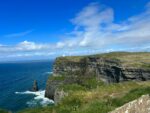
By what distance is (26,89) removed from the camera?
6245 inches

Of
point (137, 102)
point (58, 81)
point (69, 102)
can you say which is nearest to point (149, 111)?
point (137, 102)

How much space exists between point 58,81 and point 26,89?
33.1 metres

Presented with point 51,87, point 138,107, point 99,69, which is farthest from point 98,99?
point 51,87

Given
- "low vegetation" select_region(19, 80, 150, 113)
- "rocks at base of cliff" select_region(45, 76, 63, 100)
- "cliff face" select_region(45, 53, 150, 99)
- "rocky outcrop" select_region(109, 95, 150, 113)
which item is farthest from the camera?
"rocks at base of cliff" select_region(45, 76, 63, 100)

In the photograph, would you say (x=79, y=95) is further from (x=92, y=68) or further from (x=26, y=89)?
(x=26, y=89)

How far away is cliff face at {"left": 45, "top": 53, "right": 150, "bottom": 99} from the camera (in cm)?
10388

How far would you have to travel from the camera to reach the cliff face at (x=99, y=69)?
341 feet

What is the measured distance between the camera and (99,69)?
433 feet

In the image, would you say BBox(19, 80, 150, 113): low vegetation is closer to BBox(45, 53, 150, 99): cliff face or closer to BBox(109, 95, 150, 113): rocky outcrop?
BBox(109, 95, 150, 113): rocky outcrop

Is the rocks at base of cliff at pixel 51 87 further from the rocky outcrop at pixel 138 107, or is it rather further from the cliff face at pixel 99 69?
the rocky outcrop at pixel 138 107

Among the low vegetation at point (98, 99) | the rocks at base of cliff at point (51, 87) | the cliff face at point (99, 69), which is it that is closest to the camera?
the low vegetation at point (98, 99)

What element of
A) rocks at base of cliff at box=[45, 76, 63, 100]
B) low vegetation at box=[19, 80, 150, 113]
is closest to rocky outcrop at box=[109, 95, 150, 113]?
low vegetation at box=[19, 80, 150, 113]

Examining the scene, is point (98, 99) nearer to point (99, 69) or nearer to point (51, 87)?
point (99, 69)

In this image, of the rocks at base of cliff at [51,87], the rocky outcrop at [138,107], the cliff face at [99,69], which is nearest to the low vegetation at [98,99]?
the rocky outcrop at [138,107]
